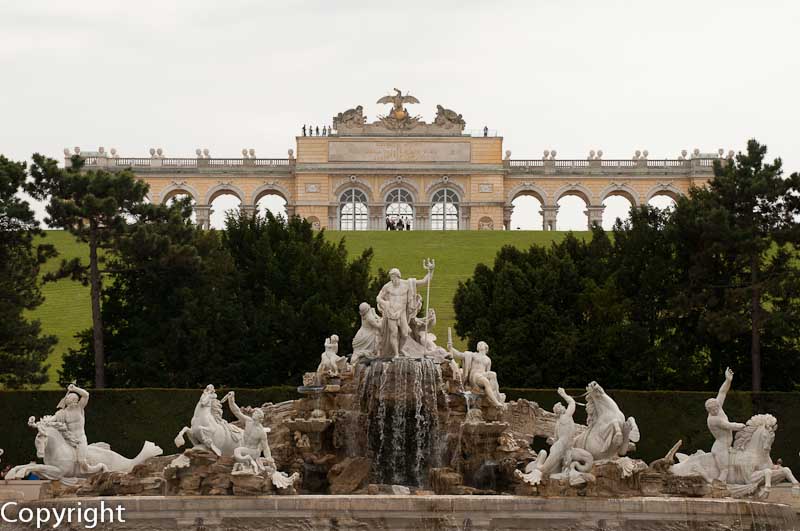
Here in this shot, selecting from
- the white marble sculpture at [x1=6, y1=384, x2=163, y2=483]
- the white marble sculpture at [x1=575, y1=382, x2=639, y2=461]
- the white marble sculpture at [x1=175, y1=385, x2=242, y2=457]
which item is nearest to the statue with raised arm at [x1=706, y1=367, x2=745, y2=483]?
the white marble sculpture at [x1=575, y1=382, x2=639, y2=461]

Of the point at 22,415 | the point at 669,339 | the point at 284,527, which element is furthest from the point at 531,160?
the point at 284,527

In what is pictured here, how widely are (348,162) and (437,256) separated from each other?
66.8 ft

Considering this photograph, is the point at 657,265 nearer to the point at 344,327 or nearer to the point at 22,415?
the point at 344,327

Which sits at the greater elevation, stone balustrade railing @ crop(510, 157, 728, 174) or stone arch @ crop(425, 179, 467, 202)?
stone balustrade railing @ crop(510, 157, 728, 174)

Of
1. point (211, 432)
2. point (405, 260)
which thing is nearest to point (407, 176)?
point (405, 260)

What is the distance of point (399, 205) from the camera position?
79.6m

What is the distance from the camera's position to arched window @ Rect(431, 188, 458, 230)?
79.3m

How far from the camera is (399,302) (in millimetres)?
30797

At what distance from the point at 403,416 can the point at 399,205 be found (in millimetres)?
49664

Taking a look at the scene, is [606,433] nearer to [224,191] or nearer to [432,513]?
[432,513]

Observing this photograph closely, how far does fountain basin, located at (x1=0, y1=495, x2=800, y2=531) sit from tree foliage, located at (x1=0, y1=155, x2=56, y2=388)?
17.8m

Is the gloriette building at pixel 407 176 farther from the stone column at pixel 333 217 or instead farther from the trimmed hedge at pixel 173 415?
the trimmed hedge at pixel 173 415

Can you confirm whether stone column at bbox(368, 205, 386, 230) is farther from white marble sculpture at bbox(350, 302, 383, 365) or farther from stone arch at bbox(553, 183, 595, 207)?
white marble sculpture at bbox(350, 302, 383, 365)

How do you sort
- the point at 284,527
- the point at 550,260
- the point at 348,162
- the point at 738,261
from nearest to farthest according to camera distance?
the point at 284,527
the point at 738,261
the point at 550,260
the point at 348,162
